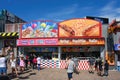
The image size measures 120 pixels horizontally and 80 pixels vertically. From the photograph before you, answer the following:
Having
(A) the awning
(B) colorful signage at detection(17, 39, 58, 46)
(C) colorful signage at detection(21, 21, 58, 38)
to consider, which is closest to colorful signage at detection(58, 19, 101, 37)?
(C) colorful signage at detection(21, 21, 58, 38)

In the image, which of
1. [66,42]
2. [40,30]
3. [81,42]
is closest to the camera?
[81,42]

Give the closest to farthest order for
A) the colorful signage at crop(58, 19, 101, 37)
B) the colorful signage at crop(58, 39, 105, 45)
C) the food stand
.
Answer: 1. the colorful signage at crop(58, 39, 105, 45)
2. the food stand
3. the colorful signage at crop(58, 19, 101, 37)

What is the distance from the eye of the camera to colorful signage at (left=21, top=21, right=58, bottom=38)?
103 feet

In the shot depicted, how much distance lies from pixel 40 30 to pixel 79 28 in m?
4.61

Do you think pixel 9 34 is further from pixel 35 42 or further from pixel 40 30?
pixel 40 30

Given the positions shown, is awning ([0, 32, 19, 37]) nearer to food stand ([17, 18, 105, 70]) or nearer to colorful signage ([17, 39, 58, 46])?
food stand ([17, 18, 105, 70])

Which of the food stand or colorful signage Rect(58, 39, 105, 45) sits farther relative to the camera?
the food stand

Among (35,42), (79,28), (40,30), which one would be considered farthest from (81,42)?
(35,42)

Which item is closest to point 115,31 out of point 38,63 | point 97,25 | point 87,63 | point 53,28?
point 97,25

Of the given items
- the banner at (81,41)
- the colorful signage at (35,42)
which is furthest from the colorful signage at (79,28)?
the colorful signage at (35,42)

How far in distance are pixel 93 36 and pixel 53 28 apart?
4.72 metres

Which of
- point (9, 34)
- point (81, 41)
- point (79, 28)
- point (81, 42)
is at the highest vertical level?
point (79, 28)

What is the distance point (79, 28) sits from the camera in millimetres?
31016

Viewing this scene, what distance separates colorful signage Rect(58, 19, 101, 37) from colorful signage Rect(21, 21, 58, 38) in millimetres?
832
